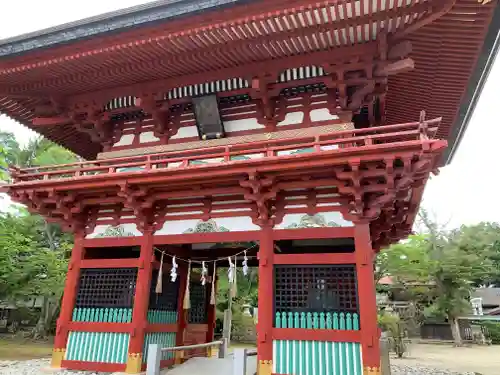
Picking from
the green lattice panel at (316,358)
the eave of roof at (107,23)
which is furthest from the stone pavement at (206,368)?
the eave of roof at (107,23)

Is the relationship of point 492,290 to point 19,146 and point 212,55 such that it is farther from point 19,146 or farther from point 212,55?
point 19,146

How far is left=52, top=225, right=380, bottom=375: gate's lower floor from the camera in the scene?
720 cm

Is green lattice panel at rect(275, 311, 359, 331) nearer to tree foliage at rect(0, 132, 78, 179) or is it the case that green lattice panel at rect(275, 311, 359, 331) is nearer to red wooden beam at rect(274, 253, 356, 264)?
red wooden beam at rect(274, 253, 356, 264)

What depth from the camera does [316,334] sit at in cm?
727

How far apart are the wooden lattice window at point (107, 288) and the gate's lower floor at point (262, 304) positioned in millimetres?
24

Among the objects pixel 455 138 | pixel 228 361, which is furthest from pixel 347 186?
pixel 228 361

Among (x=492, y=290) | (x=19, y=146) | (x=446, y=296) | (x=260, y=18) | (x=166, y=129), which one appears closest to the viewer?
(x=260, y=18)

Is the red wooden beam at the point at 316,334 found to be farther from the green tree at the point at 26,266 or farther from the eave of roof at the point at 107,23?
the green tree at the point at 26,266

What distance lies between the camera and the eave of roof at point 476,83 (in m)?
6.85

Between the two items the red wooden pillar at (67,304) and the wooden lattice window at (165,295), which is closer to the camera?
the red wooden pillar at (67,304)

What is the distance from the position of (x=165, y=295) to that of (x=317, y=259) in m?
4.54

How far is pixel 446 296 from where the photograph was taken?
2798cm

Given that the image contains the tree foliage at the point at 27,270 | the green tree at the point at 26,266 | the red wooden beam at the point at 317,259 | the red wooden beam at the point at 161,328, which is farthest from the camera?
the tree foliage at the point at 27,270

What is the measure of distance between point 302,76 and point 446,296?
84.3 feet
